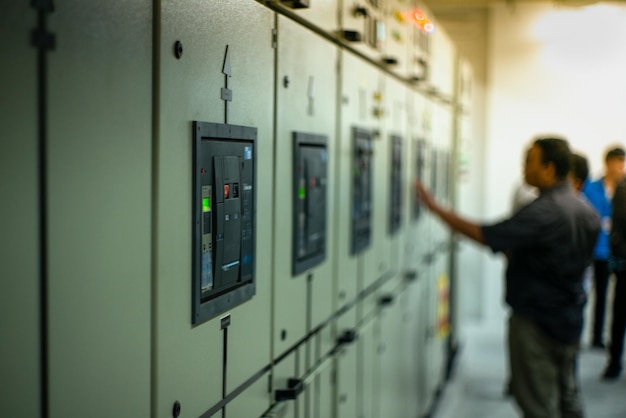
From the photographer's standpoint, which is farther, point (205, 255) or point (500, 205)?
point (500, 205)

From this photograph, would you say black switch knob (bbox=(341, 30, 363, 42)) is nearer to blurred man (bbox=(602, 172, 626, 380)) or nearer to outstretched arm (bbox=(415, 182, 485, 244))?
outstretched arm (bbox=(415, 182, 485, 244))

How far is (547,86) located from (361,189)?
21.2 feet

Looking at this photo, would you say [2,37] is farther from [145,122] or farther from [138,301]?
[138,301]

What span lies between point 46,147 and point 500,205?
8493 mm

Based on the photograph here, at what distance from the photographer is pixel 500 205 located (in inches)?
364

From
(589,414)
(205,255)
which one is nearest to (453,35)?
(589,414)

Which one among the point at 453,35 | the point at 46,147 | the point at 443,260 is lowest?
the point at 443,260

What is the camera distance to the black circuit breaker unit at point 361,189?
3.18 metres

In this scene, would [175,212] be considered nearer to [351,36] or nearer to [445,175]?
[351,36]

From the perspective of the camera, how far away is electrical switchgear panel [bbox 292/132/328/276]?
240 centimetres

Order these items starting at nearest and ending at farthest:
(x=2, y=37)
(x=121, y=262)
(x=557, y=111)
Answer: (x=2, y=37)
(x=121, y=262)
(x=557, y=111)

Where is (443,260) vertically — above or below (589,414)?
above

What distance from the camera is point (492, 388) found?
634 cm

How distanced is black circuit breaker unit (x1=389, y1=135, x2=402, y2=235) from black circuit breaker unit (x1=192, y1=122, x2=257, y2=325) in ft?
6.80
